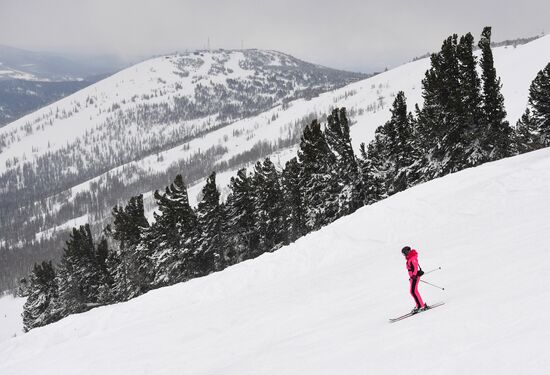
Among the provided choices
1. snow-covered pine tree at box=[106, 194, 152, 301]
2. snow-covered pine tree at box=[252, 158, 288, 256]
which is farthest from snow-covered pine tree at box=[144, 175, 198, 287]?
snow-covered pine tree at box=[252, 158, 288, 256]

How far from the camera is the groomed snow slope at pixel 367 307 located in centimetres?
920

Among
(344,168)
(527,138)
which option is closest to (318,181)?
(344,168)

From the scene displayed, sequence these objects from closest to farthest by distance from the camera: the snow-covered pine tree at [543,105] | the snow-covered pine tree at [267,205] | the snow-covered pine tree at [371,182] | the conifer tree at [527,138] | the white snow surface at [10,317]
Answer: the snow-covered pine tree at [543,105] < the conifer tree at [527,138] < the snow-covered pine tree at [371,182] < the snow-covered pine tree at [267,205] < the white snow surface at [10,317]

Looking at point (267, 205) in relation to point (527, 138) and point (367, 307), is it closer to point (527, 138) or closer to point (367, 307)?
point (527, 138)

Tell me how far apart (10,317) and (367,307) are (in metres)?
127

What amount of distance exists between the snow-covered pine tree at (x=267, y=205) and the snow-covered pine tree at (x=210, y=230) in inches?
177

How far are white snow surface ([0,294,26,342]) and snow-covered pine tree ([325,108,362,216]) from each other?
252 feet

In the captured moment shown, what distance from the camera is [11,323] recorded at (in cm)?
10644

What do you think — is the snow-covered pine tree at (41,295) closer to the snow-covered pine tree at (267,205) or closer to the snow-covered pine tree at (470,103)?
the snow-covered pine tree at (267,205)

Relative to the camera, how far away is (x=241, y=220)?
51250mm

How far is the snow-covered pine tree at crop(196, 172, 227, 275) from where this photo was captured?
48.9 meters

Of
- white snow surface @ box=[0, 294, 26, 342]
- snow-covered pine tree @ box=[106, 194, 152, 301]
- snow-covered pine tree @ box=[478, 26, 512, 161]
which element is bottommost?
white snow surface @ box=[0, 294, 26, 342]

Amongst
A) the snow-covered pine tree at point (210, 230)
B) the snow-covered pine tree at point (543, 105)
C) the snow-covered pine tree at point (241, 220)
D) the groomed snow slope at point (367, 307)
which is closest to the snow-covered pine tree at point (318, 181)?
the snow-covered pine tree at point (241, 220)

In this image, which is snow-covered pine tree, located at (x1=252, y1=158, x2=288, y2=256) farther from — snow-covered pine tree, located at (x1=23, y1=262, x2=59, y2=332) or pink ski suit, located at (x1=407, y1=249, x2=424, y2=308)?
pink ski suit, located at (x1=407, y1=249, x2=424, y2=308)
